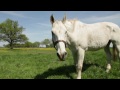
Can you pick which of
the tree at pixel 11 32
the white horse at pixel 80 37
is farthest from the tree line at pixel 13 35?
the white horse at pixel 80 37

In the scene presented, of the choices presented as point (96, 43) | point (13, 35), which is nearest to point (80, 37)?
point (96, 43)

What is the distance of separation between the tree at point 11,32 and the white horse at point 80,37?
54.1m

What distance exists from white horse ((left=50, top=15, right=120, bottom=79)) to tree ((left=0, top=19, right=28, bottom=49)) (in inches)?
2131

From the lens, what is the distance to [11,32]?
65938mm

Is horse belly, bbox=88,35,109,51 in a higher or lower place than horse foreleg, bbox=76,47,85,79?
higher

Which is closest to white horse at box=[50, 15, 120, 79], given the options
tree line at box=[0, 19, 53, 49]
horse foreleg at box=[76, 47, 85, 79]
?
horse foreleg at box=[76, 47, 85, 79]

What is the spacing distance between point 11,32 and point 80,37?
60.5 metres

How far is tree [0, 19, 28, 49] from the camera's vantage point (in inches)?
2472

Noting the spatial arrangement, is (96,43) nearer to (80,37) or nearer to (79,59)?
(80,37)

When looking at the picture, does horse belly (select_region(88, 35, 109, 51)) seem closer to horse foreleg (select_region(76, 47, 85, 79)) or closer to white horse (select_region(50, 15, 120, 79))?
white horse (select_region(50, 15, 120, 79))
